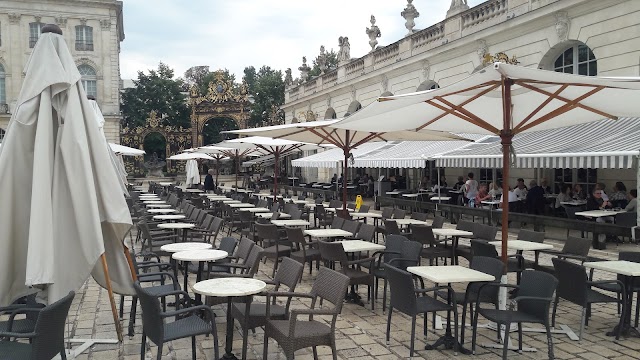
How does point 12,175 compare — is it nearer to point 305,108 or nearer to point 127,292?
point 127,292

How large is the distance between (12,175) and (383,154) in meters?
12.9

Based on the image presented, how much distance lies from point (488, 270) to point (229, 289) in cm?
258

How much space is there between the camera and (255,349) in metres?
4.93

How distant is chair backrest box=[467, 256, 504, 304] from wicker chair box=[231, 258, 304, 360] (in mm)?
1650

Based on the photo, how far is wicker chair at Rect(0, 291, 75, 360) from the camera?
3436 millimetres

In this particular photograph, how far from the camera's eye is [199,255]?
5.68m

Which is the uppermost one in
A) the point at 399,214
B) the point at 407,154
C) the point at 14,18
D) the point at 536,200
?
the point at 14,18

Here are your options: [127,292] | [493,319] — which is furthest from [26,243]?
[493,319]

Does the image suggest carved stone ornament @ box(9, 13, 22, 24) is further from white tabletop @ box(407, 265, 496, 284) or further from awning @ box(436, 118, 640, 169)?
white tabletop @ box(407, 265, 496, 284)

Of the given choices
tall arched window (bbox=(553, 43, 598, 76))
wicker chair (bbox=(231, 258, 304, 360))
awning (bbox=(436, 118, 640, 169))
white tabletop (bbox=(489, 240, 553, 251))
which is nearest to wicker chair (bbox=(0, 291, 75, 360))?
wicker chair (bbox=(231, 258, 304, 360))

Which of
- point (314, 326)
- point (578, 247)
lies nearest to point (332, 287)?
point (314, 326)

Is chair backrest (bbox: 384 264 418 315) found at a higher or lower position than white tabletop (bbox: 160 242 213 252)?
lower

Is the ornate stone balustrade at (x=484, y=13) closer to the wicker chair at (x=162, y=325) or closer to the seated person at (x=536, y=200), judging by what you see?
the seated person at (x=536, y=200)

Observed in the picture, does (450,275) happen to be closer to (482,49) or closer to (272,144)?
(272,144)
